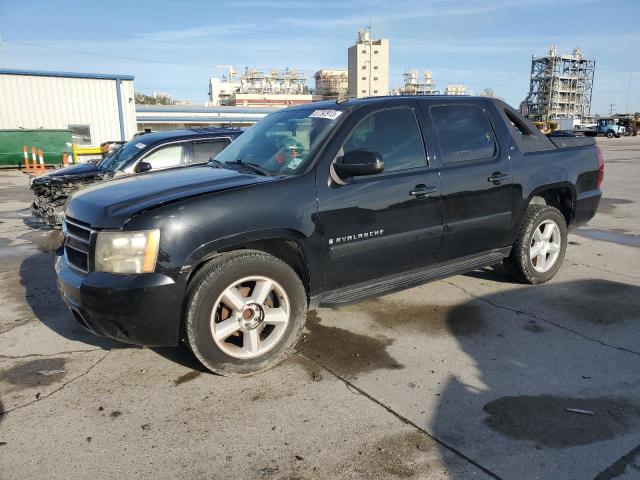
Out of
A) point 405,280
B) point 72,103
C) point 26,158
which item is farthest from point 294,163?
point 72,103

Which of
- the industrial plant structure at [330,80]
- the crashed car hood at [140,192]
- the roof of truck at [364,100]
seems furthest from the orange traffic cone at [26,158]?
the industrial plant structure at [330,80]

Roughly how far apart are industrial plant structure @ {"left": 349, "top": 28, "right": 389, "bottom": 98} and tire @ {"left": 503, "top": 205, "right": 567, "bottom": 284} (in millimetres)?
117578

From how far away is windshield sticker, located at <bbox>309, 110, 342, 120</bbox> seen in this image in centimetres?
387

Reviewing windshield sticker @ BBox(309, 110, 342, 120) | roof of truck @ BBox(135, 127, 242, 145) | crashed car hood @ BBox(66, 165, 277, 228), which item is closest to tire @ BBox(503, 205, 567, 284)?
windshield sticker @ BBox(309, 110, 342, 120)

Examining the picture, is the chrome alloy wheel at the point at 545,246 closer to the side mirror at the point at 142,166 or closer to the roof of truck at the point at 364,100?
the roof of truck at the point at 364,100

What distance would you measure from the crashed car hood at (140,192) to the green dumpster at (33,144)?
19.7 metres

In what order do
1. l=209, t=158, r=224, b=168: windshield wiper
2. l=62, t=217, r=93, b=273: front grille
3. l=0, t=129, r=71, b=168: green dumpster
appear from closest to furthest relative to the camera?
l=62, t=217, r=93, b=273: front grille → l=209, t=158, r=224, b=168: windshield wiper → l=0, t=129, r=71, b=168: green dumpster

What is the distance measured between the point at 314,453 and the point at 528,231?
3297mm

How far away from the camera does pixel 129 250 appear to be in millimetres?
3023

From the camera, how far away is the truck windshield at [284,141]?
12.2 feet

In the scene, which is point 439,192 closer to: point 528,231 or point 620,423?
point 528,231

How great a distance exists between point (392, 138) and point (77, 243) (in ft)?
8.08

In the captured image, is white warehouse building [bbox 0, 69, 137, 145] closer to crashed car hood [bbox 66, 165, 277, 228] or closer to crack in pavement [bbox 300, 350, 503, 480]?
crashed car hood [bbox 66, 165, 277, 228]

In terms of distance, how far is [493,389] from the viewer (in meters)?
3.16
